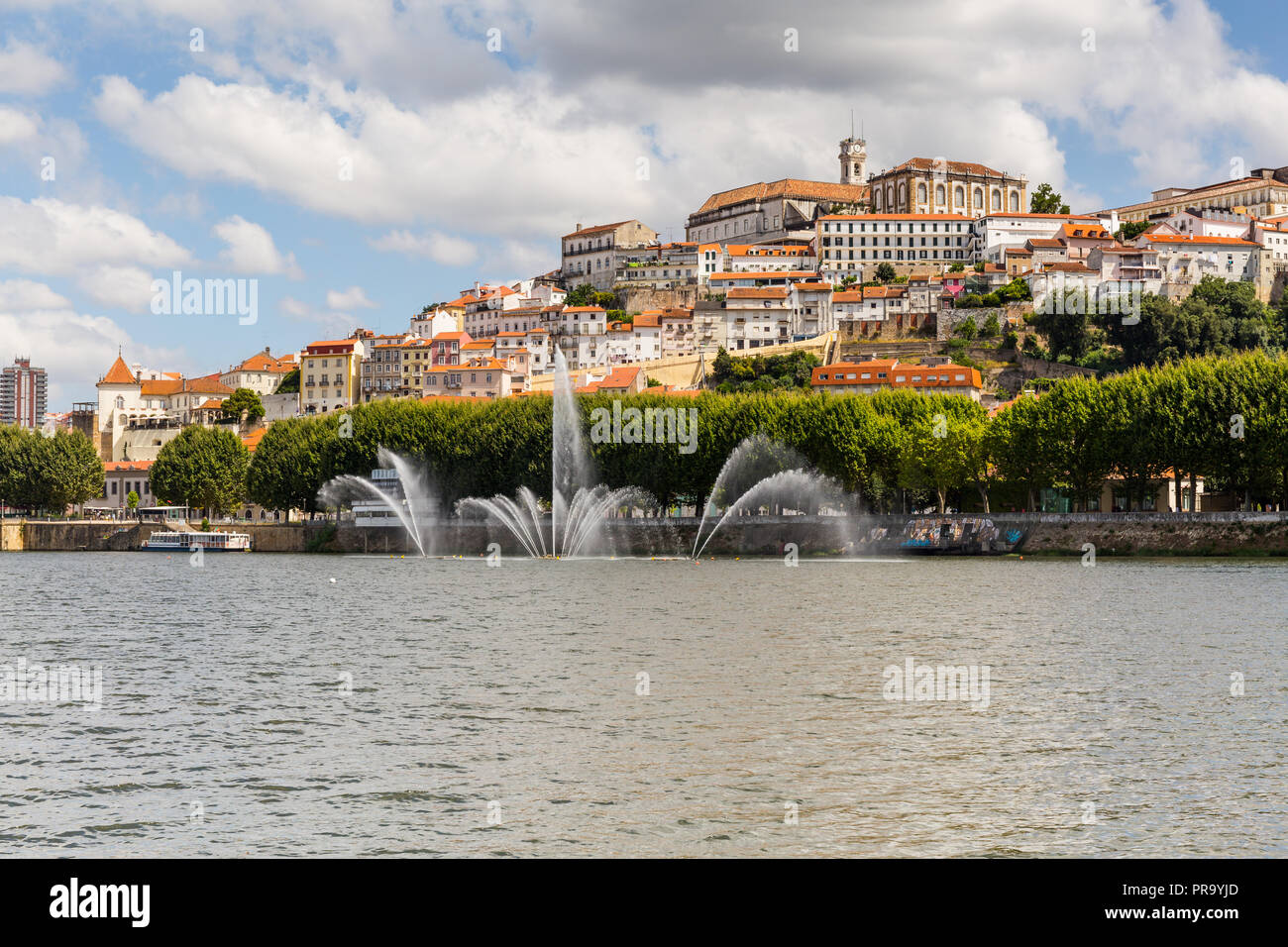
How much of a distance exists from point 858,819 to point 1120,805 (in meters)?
3.38

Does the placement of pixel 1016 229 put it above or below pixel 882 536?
above

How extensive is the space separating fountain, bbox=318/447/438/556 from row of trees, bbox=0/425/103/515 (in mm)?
36073

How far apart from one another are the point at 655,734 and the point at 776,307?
149877 mm

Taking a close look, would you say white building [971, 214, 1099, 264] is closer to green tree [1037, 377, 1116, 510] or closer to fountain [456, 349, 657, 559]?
green tree [1037, 377, 1116, 510]

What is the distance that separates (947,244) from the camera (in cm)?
18450

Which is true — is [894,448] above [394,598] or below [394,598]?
above

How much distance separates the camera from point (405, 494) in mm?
97125

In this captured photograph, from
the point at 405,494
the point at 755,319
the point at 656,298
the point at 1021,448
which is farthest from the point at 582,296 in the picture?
the point at 1021,448

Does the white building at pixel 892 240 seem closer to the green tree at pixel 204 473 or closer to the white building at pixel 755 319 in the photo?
the white building at pixel 755 319

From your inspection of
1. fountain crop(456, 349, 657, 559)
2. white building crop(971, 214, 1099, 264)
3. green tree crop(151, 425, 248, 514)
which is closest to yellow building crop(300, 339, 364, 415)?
green tree crop(151, 425, 248, 514)

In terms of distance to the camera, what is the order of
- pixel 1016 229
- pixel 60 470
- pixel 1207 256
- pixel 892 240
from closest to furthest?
pixel 60 470, pixel 1207 256, pixel 1016 229, pixel 892 240

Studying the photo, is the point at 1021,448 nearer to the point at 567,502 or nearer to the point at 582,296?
the point at 567,502
